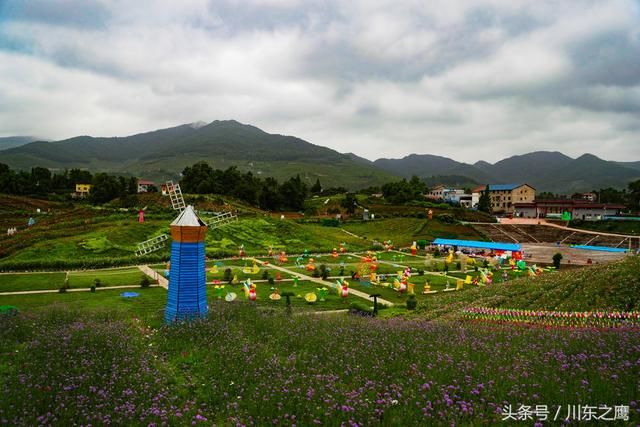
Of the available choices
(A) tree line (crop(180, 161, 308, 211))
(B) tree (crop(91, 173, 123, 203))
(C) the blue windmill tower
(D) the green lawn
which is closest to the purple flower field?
(C) the blue windmill tower

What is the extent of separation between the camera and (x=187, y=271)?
54.3ft

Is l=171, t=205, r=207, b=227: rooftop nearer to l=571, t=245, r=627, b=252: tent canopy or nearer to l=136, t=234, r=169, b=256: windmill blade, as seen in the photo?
l=136, t=234, r=169, b=256: windmill blade

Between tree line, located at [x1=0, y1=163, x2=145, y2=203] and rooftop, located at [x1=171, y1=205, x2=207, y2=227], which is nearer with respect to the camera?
rooftop, located at [x1=171, y1=205, x2=207, y2=227]

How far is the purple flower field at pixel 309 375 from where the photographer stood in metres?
7.44

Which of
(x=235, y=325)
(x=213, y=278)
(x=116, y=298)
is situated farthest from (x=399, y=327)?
(x=213, y=278)

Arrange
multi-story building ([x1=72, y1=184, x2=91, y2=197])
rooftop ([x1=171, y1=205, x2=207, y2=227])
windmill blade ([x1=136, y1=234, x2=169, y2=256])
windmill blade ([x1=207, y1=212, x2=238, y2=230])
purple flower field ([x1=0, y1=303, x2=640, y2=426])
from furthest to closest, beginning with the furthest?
multi-story building ([x1=72, y1=184, x2=91, y2=197]) → windmill blade ([x1=207, y1=212, x2=238, y2=230]) → windmill blade ([x1=136, y1=234, x2=169, y2=256]) → rooftop ([x1=171, y1=205, x2=207, y2=227]) → purple flower field ([x1=0, y1=303, x2=640, y2=426])

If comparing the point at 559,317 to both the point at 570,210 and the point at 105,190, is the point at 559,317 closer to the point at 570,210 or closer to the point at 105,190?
the point at 105,190

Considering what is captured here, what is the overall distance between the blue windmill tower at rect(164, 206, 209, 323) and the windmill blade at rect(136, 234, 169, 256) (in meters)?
26.9

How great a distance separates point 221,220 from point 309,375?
46.1 m

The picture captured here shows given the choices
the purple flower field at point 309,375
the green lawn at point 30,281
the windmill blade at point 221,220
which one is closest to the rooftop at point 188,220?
the purple flower field at point 309,375

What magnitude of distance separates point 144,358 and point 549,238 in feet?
248

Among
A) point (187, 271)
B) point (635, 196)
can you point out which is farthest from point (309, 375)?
point (635, 196)

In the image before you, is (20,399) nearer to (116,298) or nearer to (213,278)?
(116,298)

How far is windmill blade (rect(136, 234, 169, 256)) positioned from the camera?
41.4 meters
